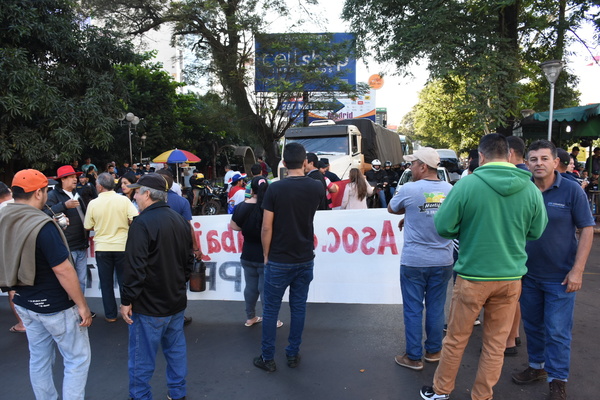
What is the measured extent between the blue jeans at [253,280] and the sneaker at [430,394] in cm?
188

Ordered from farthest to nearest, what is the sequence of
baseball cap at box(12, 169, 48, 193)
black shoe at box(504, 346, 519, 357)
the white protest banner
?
the white protest banner < black shoe at box(504, 346, 519, 357) < baseball cap at box(12, 169, 48, 193)

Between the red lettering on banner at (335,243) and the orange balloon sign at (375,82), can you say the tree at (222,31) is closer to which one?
the orange balloon sign at (375,82)

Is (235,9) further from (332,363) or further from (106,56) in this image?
(332,363)

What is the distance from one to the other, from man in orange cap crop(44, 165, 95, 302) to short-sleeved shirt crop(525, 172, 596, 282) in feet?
15.7

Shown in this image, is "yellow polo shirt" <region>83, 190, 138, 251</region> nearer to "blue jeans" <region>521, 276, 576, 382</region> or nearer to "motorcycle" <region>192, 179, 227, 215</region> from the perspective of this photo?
"blue jeans" <region>521, 276, 576, 382</region>

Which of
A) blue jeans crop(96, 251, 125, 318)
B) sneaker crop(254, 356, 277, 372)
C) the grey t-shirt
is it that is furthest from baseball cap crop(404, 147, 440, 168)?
blue jeans crop(96, 251, 125, 318)

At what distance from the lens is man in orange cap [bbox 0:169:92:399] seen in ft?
9.41

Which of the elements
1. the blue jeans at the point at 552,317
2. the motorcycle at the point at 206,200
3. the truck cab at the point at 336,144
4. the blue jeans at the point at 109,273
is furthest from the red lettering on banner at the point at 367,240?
the motorcycle at the point at 206,200

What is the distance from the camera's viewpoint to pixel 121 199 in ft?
16.5

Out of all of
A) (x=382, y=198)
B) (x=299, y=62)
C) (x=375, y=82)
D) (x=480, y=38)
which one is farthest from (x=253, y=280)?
(x=375, y=82)

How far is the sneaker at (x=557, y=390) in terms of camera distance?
3.33 meters

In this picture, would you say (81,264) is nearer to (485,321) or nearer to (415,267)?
(415,267)

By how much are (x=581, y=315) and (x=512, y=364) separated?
1.81 metres

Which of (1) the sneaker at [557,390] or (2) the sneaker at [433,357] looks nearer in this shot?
(1) the sneaker at [557,390]
